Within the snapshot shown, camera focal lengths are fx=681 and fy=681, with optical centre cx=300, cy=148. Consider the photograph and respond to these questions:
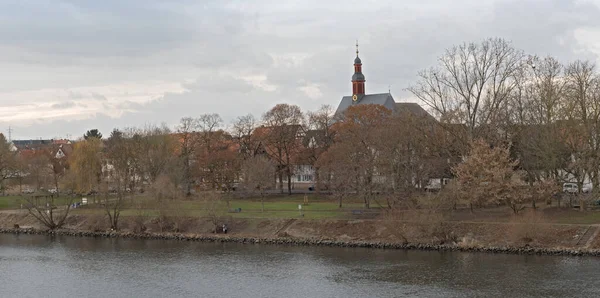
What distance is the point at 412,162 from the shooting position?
53625 millimetres

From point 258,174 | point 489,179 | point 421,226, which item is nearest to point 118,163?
point 258,174

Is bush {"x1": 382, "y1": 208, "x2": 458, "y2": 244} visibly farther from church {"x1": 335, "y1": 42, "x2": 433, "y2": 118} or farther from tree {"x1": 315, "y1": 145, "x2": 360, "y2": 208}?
church {"x1": 335, "y1": 42, "x2": 433, "y2": 118}

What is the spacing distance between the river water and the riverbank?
1.50 metres

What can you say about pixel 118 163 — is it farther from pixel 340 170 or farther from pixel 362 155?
pixel 362 155

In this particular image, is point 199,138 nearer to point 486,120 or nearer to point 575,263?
point 486,120

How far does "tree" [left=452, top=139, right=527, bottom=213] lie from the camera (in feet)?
155

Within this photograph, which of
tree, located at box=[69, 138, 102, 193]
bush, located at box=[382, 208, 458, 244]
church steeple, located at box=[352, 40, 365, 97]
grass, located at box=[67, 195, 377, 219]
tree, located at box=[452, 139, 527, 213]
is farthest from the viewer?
church steeple, located at box=[352, 40, 365, 97]

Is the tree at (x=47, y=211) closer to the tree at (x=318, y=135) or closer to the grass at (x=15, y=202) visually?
the grass at (x=15, y=202)

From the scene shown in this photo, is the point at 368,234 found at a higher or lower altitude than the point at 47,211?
lower

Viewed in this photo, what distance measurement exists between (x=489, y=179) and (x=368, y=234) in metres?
9.31

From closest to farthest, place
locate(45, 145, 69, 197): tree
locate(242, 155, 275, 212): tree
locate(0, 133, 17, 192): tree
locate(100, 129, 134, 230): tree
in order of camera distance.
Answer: locate(242, 155, 275, 212): tree, locate(100, 129, 134, 230): tree, locate(0, 133, 17, 192): tree, locate(45, 145, 69, 197): tree

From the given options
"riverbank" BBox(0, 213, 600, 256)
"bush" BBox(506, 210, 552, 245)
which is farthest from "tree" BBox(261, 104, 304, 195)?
"bush" BBox(506, 210, 552, 245)

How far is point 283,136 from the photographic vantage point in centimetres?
7138

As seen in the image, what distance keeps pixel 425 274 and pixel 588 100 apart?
20.9 meters
